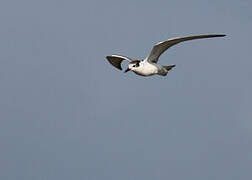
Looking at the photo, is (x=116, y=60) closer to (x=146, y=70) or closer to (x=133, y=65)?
(x=133, y=65)

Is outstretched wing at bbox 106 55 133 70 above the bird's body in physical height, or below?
above

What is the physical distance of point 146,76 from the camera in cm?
4469

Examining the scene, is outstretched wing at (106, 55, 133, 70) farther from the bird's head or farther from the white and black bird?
the bird's head

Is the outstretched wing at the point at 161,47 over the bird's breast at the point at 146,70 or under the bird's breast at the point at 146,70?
over

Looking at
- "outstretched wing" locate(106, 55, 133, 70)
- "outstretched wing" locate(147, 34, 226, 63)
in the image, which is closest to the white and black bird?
"outstretched wing" locate(147, 34, 226, 63)

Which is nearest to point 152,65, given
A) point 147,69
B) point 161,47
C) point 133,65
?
point 147,69

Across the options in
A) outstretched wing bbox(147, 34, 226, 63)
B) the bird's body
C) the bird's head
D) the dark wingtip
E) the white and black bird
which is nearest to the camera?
outstretched wing bbox(147, 34, 226, 63)

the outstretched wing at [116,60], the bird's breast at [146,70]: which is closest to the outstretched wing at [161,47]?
the bird's breast at [146,70]

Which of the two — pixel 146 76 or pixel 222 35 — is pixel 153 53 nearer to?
pixel 146 76

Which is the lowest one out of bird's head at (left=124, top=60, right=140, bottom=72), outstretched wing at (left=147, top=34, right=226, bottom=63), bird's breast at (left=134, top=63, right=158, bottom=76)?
bird's breast at (left=134, top=63, right=158, bottom=76)

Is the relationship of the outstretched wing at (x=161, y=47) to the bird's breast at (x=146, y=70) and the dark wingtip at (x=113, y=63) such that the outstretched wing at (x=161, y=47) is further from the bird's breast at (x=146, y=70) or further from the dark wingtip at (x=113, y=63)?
the dark wingtip at (x=113, y=63)

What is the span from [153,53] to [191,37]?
508cm

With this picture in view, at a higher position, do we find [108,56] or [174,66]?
[108,56]

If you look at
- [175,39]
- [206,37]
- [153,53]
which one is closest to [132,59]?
→ [153,53]
